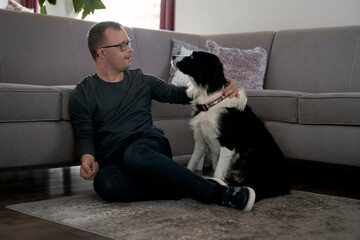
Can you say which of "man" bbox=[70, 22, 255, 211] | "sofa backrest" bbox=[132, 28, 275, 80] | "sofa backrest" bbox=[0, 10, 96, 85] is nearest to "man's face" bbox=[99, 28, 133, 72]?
"man" bbox=[70, 22, 255, 211]

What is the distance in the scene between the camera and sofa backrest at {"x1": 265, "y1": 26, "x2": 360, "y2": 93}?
327cm

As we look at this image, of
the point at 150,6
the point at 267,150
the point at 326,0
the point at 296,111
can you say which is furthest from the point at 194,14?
the point at 267,150

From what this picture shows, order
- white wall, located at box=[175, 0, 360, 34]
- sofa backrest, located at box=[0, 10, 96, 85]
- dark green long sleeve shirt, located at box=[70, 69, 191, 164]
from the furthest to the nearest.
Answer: white wall, located at box=[175, 0, 360, 34] < sofa backrest, located at box=[0, 10, 96, 85] < dark green long sleeve shirt, located at box=[70, 69, 191, 164]

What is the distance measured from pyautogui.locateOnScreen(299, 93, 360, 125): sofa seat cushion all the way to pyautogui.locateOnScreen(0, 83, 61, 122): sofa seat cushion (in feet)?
4.62

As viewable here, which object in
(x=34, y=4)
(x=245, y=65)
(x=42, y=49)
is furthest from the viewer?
(x=34, y=4)

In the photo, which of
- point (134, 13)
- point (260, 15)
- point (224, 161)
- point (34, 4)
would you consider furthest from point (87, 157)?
point (34, 4)

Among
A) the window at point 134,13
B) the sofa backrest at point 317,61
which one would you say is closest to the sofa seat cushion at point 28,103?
the sofa backrest at point 317,61

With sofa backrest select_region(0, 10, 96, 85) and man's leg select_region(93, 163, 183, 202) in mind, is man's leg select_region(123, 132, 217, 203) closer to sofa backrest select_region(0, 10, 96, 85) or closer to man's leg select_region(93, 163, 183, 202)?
man's leg select_region(93, 163, 183, 202)

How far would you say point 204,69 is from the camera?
2.30 metres

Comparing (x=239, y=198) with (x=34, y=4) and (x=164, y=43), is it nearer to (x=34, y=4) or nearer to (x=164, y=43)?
(x=164, y=43)

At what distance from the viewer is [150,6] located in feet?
18.9

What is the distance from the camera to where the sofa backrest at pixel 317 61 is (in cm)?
327

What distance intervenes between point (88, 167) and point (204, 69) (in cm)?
78

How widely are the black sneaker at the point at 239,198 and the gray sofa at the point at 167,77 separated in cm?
89
